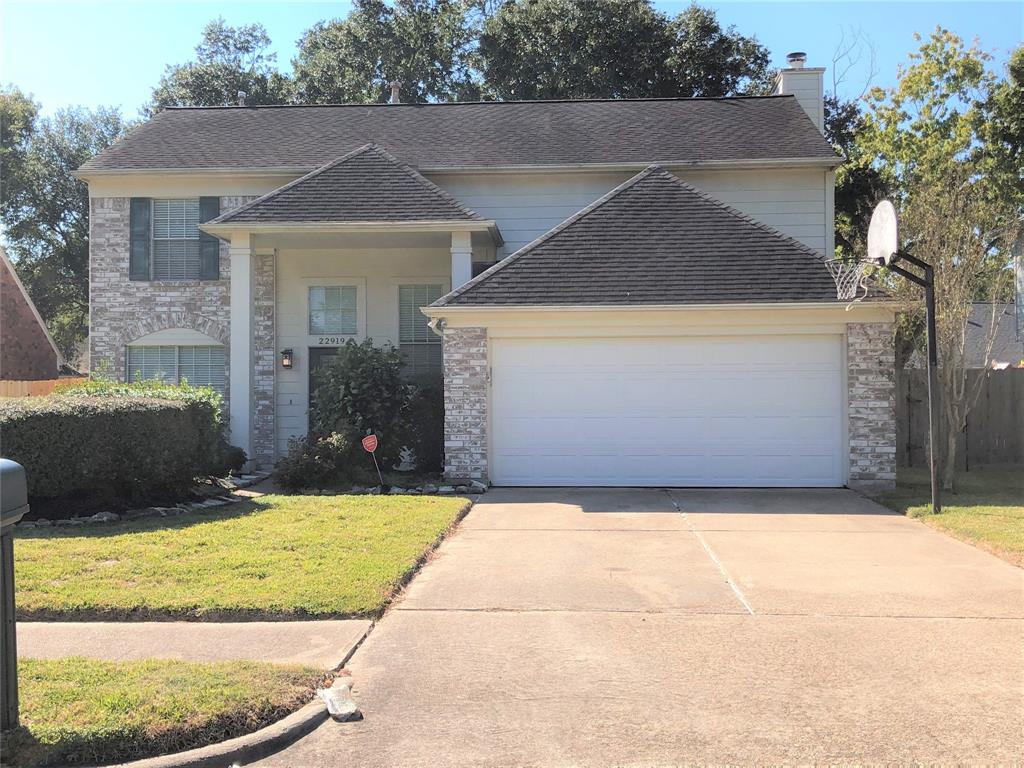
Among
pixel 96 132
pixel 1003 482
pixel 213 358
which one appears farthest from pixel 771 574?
pixel 96 132

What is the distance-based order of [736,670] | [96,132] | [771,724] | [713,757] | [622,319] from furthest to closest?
[96,132], [622,319], [736,670], [771,724], [713,757]

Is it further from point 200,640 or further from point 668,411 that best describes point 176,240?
point 200,640

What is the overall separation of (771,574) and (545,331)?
6.27 m

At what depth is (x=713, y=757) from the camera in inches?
151

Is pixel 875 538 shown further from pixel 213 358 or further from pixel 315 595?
pixel 213 358

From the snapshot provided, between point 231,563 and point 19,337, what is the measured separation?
19995 mm

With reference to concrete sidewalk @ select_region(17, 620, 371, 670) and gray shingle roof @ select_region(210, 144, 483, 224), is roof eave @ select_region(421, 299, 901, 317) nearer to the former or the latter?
gray shingle roof @ select_region(210, 144, 483, 224)

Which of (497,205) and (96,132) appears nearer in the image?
(497,205)

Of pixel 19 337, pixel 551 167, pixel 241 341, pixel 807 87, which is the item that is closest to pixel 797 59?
pixel 807 87

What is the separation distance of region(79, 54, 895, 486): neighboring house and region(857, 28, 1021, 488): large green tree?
2.97 feet

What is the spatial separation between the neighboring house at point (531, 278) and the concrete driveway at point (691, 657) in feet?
13.1

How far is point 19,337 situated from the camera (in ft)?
77.1

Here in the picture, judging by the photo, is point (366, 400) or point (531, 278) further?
point (366, 400)

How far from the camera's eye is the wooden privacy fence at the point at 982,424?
15.3 metres
